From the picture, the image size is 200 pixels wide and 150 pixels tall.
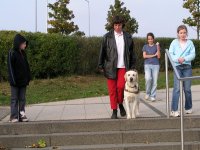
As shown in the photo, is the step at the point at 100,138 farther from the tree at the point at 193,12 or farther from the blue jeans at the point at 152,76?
the tree at the point at 193,12

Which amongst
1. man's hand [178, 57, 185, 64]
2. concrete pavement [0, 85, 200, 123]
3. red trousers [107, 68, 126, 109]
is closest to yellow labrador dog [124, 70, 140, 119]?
red trousers [107, 68, 126, 109]

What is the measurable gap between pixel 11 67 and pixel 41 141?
162 cm

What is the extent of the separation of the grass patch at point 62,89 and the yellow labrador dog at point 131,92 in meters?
4.82

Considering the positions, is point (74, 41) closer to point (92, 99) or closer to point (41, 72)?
point (41, 72)

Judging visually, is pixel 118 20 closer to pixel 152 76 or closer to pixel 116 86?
pixel 116 86

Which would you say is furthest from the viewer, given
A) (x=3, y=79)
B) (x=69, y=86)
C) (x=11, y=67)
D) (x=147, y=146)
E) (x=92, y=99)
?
(x=3, y=79)

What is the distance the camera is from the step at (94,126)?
8.30 metres

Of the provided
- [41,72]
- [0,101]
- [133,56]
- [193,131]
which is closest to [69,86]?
[41,72]

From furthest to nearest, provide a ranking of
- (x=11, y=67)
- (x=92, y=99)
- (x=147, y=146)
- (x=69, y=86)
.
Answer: (x=69, y=86) → (x=92, y=99) → (x=11, y=67) → (x=147, y=146)

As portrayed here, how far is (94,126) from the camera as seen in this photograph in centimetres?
831

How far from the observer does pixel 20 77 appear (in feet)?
28.8

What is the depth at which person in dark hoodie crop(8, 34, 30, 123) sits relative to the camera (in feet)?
A: 28.5

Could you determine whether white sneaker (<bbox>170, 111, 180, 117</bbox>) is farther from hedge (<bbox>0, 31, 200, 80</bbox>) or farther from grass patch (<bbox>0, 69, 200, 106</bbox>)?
hedge (<bbox>0, 31, 200, 80</bbox>)

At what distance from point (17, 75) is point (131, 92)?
7.37 feet
